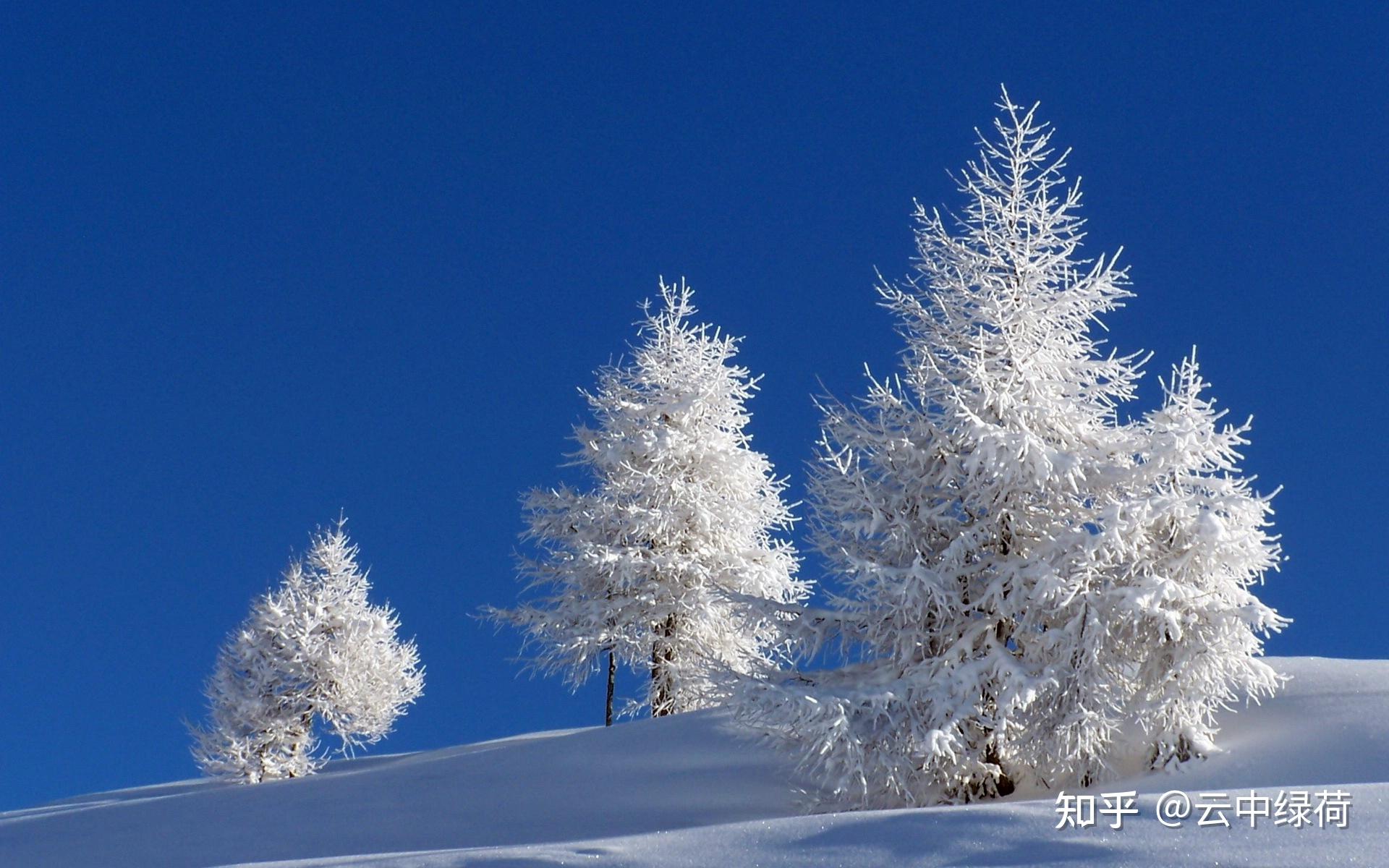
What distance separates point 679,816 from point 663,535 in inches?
409

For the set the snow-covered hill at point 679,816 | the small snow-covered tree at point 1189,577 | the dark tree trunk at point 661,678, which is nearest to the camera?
the snow-covered hill at point 679,816

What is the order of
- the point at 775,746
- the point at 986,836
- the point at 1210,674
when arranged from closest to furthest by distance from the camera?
the point at 986,836, the point at 1210,674, the point at 775,746

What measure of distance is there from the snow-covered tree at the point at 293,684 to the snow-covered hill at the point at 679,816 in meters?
9.93

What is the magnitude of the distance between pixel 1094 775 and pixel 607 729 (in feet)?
25.8

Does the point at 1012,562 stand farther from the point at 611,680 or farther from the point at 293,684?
the point at 293,684

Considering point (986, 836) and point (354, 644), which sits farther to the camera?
point (354, 644)

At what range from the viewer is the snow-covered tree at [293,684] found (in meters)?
28.5

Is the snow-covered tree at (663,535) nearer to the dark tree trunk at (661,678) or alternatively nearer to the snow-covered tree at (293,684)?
the dark tree trunk at (661,678)

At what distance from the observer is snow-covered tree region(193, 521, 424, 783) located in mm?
28531

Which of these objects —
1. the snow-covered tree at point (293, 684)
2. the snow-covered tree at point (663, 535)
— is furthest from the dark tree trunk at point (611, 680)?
the snow-covered tree at point (293, 684)

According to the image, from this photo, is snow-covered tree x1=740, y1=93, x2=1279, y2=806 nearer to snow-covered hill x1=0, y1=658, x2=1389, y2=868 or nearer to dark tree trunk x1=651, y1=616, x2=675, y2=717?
snow-covered hill x1=0, y1=658, x2=1389, y2=868

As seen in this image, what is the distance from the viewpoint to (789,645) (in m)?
13.9

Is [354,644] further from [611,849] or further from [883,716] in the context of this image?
[611,849]

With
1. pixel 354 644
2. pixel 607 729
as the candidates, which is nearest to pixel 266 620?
pixel 354 644
